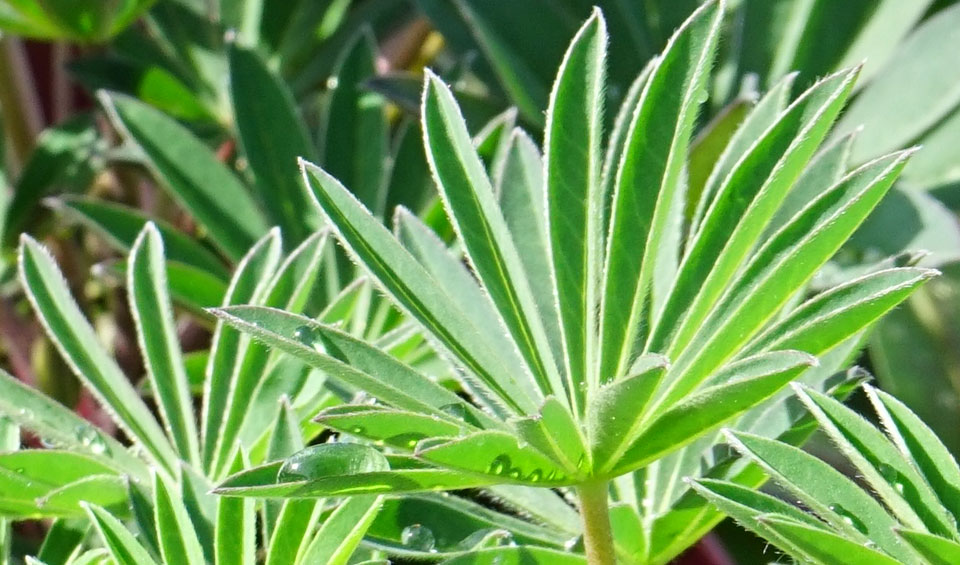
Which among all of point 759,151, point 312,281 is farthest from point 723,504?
point 312,281

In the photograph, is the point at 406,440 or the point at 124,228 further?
the point at 124,228

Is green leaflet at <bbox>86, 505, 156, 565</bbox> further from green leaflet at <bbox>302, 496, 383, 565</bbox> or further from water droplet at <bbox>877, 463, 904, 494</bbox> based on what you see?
water droplet at <bbox>877, 463, 904, 494</bbox>

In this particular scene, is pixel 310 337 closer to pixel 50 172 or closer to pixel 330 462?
pixel 330 462

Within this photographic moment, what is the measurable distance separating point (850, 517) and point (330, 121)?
2.33 feet

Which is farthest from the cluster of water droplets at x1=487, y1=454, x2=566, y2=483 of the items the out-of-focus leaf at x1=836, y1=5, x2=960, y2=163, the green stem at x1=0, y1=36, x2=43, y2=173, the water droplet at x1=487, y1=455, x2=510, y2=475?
the green stem at x1=0, y1=36, x2=43, y2=173

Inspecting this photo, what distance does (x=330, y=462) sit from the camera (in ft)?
1.52

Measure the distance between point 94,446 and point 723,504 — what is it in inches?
17.0

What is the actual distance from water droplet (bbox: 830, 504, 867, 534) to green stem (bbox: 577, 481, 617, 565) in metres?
0.11

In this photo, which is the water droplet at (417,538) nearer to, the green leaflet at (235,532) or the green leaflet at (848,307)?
the green leaflet at (235,532)

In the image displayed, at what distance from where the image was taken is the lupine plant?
47 cm

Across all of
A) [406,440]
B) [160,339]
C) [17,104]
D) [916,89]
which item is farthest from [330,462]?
[17,104]

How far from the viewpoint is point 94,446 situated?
0.70m

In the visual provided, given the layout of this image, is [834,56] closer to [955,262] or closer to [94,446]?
[955,262]

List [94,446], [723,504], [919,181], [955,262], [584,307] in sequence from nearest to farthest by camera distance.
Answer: [723,504] → [584,307] → [94,446] → [955,262] → [919,181]
